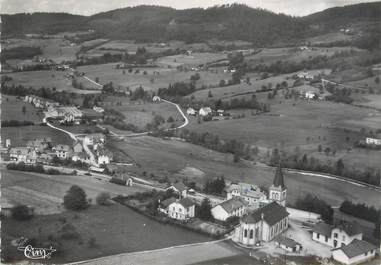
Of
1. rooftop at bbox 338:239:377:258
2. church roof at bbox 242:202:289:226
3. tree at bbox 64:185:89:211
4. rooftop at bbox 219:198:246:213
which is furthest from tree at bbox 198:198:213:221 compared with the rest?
rooftop at bbox 338:239:377:258

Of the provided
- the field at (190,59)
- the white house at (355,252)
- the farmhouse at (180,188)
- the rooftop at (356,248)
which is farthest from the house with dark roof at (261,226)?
the field at (190,59)

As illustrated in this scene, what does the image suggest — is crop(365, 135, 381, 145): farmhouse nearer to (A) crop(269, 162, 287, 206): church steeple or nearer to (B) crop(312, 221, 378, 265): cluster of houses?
(A) crop(269, 162, 287, 206): church steeple

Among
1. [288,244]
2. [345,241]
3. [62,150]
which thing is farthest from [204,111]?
[345,241]

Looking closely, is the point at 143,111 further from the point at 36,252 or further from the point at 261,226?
the point at 36,252

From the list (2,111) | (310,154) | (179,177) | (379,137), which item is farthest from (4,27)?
(379,137)

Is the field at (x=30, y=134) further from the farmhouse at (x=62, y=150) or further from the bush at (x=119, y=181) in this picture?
the bush at (x=119, y=181)

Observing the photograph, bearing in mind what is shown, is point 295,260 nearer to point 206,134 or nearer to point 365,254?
point 365,254

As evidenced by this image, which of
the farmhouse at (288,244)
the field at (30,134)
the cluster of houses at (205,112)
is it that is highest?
the cluster of houses at (205,112)
